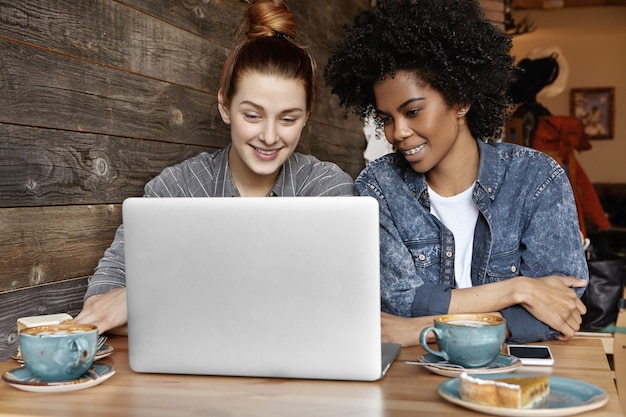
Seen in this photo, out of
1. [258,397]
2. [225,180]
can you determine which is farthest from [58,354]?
[225,180]

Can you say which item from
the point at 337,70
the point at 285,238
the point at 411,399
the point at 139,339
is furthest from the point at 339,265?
the point at 337,70

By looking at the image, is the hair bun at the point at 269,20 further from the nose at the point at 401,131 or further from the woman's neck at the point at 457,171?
the woman's neck at the point at 457,171

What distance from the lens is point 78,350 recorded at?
1.08 meters

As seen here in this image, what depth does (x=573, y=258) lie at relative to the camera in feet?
5.45

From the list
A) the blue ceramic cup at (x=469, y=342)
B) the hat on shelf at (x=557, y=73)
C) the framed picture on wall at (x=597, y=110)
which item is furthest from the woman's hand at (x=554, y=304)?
the framed picture on wall at (x=597, y=110)

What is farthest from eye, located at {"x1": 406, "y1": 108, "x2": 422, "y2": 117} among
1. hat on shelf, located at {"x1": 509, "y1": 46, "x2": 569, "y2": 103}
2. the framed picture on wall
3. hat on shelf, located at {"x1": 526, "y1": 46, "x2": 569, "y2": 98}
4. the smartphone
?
the framed picture on wall

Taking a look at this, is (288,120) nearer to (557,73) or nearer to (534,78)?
(534,78)

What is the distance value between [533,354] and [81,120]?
3.52 feet

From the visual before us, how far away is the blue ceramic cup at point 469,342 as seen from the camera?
3.58 ft

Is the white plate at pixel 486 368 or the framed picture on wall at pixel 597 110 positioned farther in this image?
the framed picture on wall at pixel 597 110

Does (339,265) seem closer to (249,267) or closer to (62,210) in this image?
(249,267)

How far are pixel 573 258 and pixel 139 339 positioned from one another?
3.21ft

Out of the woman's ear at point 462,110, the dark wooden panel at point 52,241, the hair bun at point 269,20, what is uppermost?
the hair bun at point 269,20

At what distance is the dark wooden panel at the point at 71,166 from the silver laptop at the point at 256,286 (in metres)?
0.49
